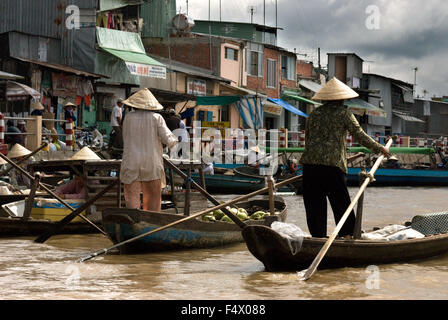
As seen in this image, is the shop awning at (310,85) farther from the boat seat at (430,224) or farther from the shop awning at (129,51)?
the boat seat at (430,224)

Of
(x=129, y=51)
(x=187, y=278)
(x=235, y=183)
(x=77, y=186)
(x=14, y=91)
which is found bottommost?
(x=187, y=278)

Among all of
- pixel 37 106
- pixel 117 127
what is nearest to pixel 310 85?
pixel 37 106

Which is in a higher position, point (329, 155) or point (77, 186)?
point (329, 155)

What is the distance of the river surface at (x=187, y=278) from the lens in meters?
6.06

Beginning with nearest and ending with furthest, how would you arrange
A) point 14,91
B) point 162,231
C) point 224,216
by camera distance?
point 162,231 < point 224,216 < point 14,91

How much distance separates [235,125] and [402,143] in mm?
7520

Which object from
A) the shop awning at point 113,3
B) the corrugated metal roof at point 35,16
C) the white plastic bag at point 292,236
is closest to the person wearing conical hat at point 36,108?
the corrugated metal roof at point 35,16

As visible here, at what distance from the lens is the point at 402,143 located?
32.8 meters

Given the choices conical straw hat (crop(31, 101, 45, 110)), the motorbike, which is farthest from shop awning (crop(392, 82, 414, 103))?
conical straw hat (crop(31, 101, 45, 110))

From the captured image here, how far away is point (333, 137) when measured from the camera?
7219 millimetres

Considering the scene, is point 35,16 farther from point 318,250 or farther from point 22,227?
point 318,250

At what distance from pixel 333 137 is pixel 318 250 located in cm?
118
